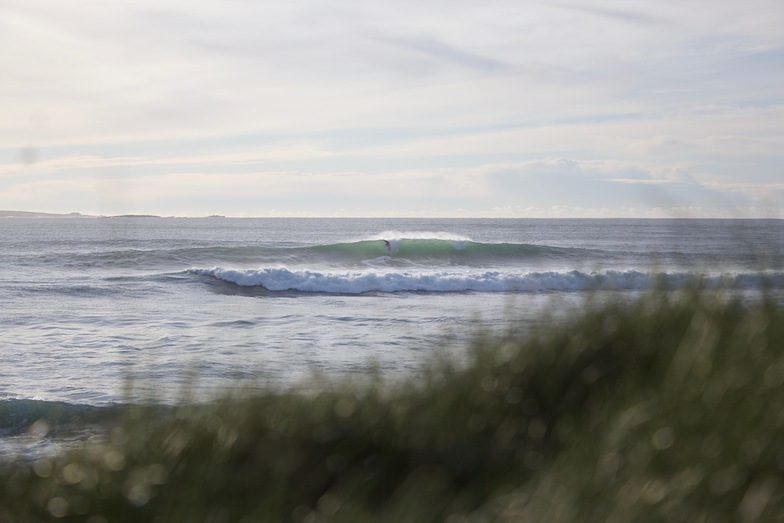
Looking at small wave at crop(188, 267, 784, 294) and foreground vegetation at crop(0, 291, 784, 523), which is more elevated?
foreground vegetation at crop(0, 291, 784, 523)

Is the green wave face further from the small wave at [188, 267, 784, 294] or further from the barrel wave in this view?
the small wave at [188, 267, 784, 294]

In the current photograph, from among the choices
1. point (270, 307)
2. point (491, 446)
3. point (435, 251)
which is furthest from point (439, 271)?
point (491, 446)

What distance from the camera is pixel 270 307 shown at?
59.3 ft

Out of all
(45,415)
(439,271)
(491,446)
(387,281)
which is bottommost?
(45,415)

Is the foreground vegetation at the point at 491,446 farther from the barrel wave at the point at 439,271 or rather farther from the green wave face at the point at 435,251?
the green wave face at the point at 435,251

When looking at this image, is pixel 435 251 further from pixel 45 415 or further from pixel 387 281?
pixel 45 415

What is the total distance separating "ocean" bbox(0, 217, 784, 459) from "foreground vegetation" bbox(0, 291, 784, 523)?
342 millimetres

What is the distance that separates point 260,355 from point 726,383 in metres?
7.59

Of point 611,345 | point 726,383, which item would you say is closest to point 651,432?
point 726,383

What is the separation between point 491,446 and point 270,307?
15440mm

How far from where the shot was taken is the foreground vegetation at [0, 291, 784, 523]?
7.71 ft

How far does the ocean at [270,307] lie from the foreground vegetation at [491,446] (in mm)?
342

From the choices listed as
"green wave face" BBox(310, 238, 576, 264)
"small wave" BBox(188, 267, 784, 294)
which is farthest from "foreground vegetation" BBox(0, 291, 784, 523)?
"green wave face" BBox(310, 238, 576, 264)

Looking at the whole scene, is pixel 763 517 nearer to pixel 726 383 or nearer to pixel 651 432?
pixel 651 432
